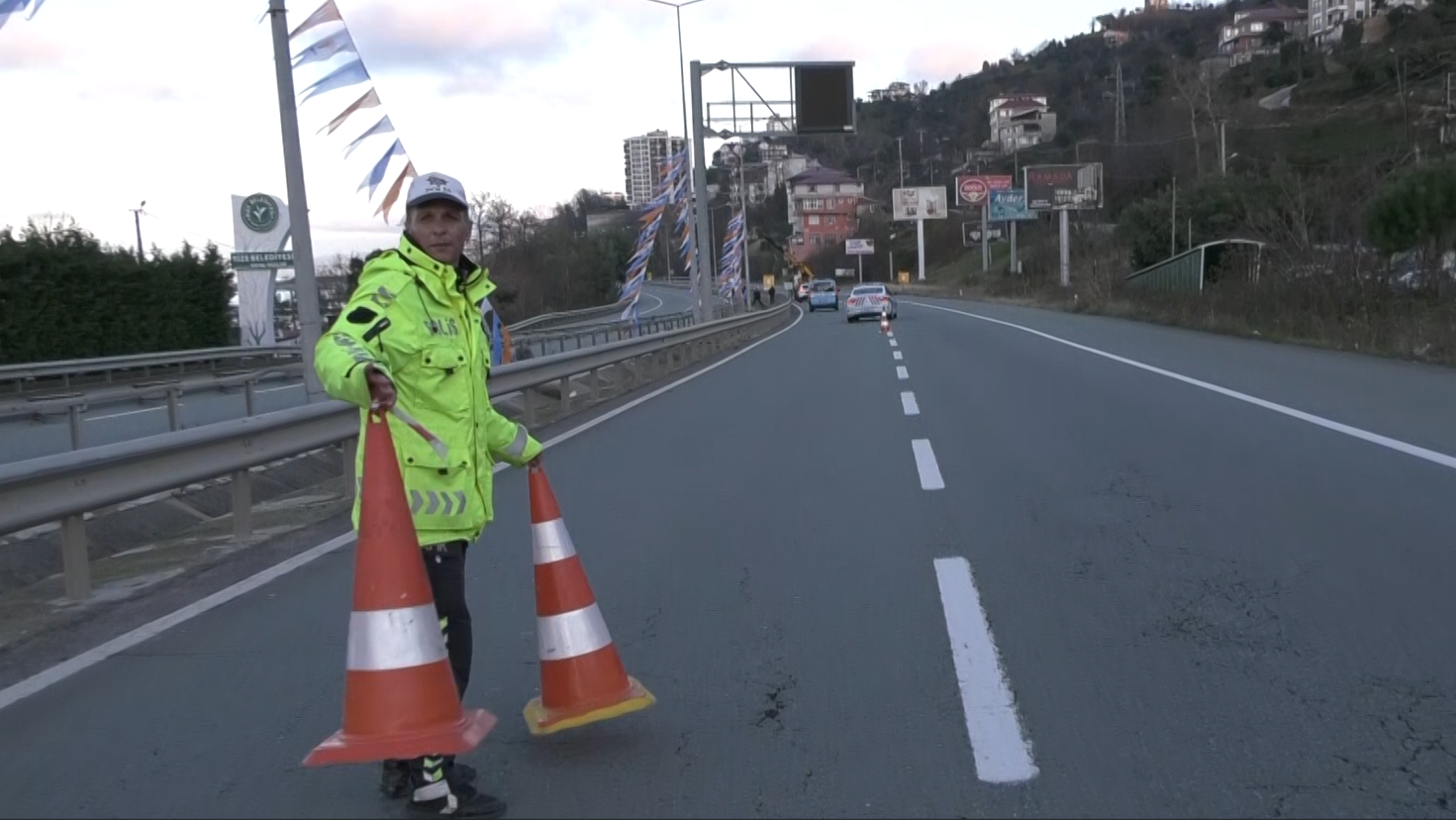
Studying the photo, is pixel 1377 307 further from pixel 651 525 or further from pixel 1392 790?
pixel 1392 790

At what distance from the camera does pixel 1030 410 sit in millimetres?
14336

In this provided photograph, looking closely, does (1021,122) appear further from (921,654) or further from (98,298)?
(921,654)

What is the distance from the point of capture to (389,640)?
3.85 meters

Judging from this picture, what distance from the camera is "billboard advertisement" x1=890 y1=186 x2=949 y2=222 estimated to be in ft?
336

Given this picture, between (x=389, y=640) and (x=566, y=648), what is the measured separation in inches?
32.6

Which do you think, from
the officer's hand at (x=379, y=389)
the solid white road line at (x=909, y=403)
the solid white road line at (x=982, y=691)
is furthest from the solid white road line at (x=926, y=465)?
the officer's hand at (x=379, y=389)

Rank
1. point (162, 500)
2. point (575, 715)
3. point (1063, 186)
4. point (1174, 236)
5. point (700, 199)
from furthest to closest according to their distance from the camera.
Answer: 1. point (1063, 186)
2. point (1174, 236)
3. point (700, 199)
4. point (162, 500)
5. point (575, 715)

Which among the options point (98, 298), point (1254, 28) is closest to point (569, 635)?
point (98, 298)

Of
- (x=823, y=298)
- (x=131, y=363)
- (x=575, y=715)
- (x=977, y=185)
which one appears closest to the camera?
(x=575, y=715)

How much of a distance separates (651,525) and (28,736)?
4233mm

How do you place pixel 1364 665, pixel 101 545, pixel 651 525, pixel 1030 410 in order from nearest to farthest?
pixel 1364 665 → pixel 651 525 → pixel 101 545 → pixel 1030 410

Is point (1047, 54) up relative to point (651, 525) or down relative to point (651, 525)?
up

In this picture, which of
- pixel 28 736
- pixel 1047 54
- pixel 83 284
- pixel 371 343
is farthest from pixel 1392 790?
pixel 1047 54

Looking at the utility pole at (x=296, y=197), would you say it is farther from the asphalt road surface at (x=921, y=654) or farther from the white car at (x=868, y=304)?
the white car at (x=868, y=304)
